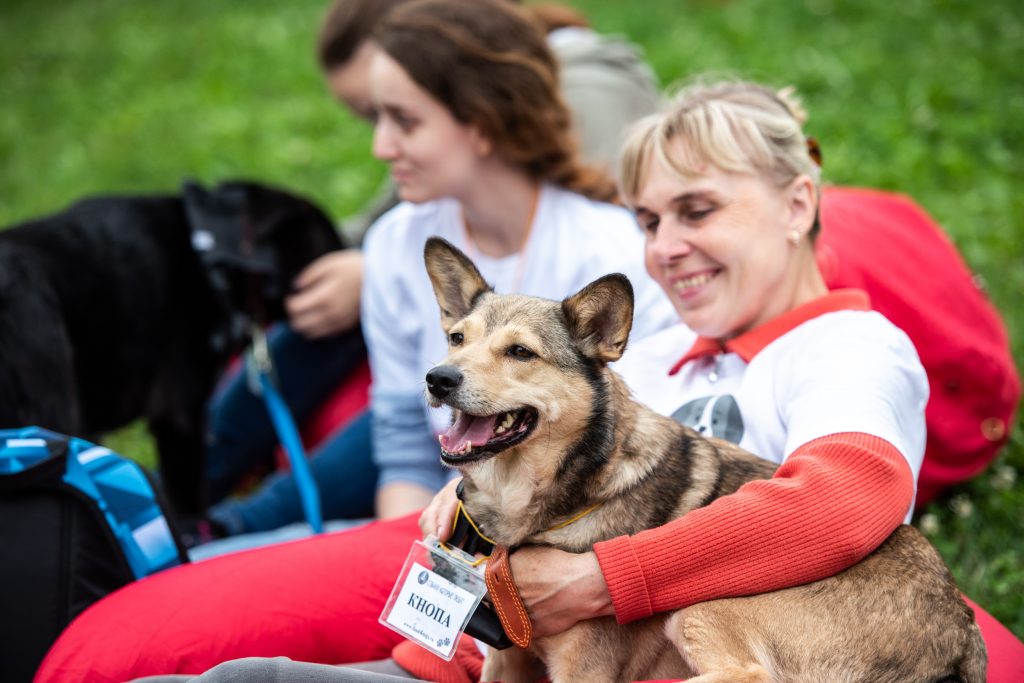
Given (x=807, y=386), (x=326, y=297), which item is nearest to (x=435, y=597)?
(x=807, y=386)

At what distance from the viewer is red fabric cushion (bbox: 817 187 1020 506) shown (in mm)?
3350

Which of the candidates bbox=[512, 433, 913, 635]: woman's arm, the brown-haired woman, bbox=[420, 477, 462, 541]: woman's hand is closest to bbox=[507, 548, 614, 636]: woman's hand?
bbox=[512, 433, 913, 635]: woman's arm

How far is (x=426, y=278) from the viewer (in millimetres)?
3818

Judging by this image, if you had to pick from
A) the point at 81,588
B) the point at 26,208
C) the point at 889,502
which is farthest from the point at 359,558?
the point at 26,208

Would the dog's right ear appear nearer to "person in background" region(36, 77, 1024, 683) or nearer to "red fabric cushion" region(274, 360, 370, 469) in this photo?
"person in background" region(36, 77, 1024, 683)

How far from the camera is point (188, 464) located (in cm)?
475

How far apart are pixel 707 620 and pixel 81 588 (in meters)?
1.78

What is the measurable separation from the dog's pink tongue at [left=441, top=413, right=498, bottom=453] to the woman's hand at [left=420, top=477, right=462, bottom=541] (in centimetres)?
32

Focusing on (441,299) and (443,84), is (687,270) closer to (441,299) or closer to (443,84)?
(441,299)

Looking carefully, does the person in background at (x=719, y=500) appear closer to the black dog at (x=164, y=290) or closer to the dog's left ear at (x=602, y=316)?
the dog's left ear at (x=602, y=316)

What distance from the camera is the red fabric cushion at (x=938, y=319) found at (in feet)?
11.0

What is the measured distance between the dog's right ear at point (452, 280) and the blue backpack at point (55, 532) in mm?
1033

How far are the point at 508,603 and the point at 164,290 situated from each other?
118 inches

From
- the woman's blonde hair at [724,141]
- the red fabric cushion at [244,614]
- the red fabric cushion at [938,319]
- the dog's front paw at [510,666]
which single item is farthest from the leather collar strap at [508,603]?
the red fabric cushion at [938,319]
